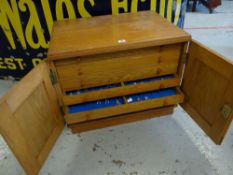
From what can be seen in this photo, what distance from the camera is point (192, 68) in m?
1.11

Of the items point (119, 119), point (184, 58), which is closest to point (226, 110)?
point (184, 58)

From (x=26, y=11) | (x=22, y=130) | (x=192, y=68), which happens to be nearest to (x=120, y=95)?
(x=192, y=68)

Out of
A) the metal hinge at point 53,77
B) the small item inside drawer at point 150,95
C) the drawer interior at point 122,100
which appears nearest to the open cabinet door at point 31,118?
the metal hinge at point 53,77

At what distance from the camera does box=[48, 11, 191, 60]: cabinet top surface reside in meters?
0.93

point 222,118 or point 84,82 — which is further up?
point 84,82

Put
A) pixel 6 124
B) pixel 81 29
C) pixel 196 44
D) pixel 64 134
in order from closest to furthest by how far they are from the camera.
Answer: pixel 6 124, pixel 196 44, pixel 81 29, pixel 64 134

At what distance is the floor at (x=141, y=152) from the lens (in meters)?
1.11

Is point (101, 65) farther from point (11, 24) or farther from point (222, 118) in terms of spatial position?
point (11, 24)

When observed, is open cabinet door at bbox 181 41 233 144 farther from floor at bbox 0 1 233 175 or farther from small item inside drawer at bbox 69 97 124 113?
small item inside drawer at bbox 69 97 124 113

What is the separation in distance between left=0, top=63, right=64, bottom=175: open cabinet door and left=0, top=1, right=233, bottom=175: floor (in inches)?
6.6

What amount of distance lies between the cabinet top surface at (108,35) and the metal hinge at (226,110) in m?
0.40

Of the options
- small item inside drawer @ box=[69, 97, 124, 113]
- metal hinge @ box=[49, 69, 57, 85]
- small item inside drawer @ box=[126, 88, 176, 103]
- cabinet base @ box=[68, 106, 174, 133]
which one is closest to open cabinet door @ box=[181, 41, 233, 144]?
small item inside drawer @ box=[126, 88, 176, 103]

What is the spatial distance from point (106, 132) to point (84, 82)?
0.44 metres

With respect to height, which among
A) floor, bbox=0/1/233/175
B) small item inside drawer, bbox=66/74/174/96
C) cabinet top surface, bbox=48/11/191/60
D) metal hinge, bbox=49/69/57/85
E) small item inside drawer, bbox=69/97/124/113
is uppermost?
cabinet top surface, bbox=48/11/191/60
